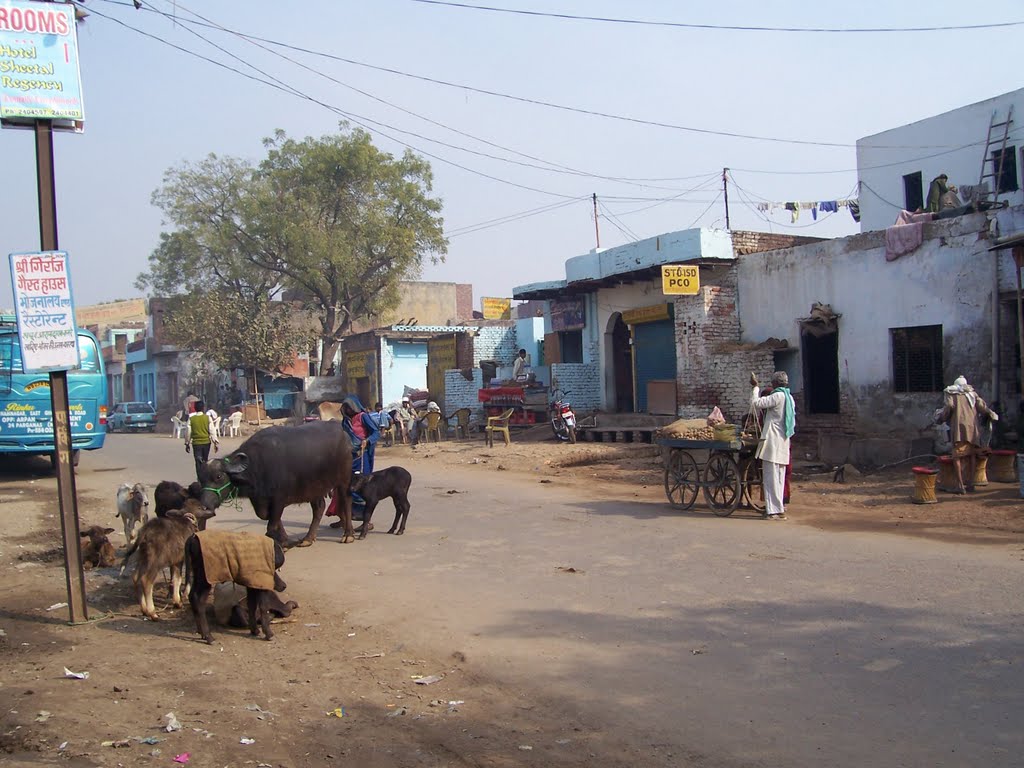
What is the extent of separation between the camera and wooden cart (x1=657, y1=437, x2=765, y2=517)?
12086 millimetres

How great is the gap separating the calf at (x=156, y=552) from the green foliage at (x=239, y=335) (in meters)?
35.0

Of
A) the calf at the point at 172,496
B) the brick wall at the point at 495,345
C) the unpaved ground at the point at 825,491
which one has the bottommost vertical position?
the unpaved ground at the point at 825,491

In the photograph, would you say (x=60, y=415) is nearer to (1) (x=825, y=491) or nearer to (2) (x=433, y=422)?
(1) (x=825, y=491)

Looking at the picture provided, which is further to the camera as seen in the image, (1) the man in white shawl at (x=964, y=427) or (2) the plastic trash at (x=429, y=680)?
(1) the man in white shawl at (x=964, y=427)

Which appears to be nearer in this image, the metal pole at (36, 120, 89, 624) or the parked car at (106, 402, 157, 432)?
the metal pole at (36, 120, 89, 624)

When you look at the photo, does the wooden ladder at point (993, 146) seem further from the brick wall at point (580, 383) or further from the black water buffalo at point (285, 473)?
the black water buffalo at point (285, 473)

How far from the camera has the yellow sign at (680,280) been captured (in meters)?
20.1

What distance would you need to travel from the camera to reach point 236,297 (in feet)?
149

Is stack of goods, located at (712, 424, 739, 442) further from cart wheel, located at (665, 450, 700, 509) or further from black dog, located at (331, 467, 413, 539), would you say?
black dog, located at (331, 467, 413, 539)

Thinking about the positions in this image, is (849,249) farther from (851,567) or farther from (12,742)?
(12,742)

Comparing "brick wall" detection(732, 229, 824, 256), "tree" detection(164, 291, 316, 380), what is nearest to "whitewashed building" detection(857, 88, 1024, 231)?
"brick wall" detection(732, 229, 824, 256)

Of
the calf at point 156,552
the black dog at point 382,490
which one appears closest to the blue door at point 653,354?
the black dog at point 382,490

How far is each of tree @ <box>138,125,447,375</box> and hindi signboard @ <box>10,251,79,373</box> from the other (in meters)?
33.9

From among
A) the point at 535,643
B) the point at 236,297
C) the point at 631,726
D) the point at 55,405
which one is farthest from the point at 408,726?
the point at 236,297
